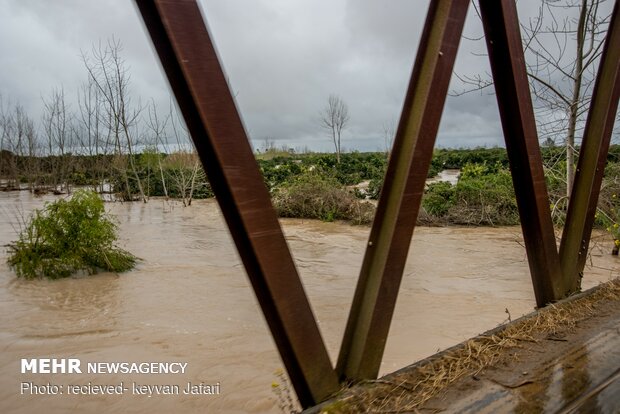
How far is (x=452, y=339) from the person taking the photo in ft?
16.2

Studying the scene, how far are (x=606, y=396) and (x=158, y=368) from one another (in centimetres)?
370

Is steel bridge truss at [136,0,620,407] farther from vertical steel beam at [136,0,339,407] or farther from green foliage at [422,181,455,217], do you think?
green foliage at [422,181,455,217]

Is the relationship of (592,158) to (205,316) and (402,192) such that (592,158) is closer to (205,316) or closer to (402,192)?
(402,192)

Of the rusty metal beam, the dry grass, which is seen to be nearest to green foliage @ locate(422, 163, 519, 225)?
the rusty metal beam

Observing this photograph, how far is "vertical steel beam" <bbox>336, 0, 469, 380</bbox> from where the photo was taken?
4.70 ft

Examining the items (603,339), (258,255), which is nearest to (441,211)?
(603,339)

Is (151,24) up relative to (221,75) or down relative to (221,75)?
up

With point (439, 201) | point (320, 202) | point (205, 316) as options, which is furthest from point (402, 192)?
point (439, 201)

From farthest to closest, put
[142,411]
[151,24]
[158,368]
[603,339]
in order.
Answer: [158,368] < [142,411] < [603,339] < [151,24]

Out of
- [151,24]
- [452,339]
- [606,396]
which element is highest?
[151,24]

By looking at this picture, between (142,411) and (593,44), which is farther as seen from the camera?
(593,44)

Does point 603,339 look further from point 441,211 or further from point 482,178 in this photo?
point 482,178

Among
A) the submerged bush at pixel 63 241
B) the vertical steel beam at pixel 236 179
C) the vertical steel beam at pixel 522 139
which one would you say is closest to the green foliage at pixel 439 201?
the submerged bush at pixel 63 241

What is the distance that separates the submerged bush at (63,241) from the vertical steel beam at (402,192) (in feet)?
21.9
